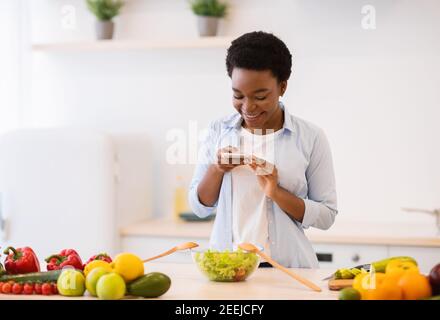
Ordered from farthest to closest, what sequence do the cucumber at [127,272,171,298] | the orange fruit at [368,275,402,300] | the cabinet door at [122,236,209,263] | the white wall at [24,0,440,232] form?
1. the white wall at [24,0,440,232]
2. the cabinet door at [122,236,209,263]
3. the cucumber at [127,272,171,298]
4. the orange fruit at [368,275,402,300]

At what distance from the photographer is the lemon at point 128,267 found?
67.6 inches

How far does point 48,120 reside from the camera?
404 centimetres

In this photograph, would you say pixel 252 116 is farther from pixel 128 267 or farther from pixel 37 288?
pixel 37 288

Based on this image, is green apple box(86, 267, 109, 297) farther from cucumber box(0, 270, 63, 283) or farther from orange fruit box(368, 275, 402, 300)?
orange fruit box(368, 275, 402, 300)

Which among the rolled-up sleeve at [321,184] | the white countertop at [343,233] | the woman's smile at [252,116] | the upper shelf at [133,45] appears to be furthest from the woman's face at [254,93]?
the upper shelf at [133,45]

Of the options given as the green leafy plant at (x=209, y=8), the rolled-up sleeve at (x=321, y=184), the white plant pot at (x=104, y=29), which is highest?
the green leafy plant at (x=209, y=8)

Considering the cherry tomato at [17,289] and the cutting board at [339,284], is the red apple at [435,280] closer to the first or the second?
the cutting board at [339,284]

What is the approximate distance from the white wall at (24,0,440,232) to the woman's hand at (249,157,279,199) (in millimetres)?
1453

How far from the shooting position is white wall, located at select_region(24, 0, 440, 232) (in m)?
3.57

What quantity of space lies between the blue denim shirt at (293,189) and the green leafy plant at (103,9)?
1709 mm

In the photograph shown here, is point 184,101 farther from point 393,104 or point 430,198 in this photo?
point 430,198

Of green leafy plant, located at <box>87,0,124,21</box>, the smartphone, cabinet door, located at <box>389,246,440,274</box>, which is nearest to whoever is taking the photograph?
the smartphone

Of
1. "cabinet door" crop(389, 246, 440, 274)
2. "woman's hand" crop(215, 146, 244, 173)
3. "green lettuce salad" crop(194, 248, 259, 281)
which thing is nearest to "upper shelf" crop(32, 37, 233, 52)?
"cabinet door" crop(389, 246, 440, 274)
